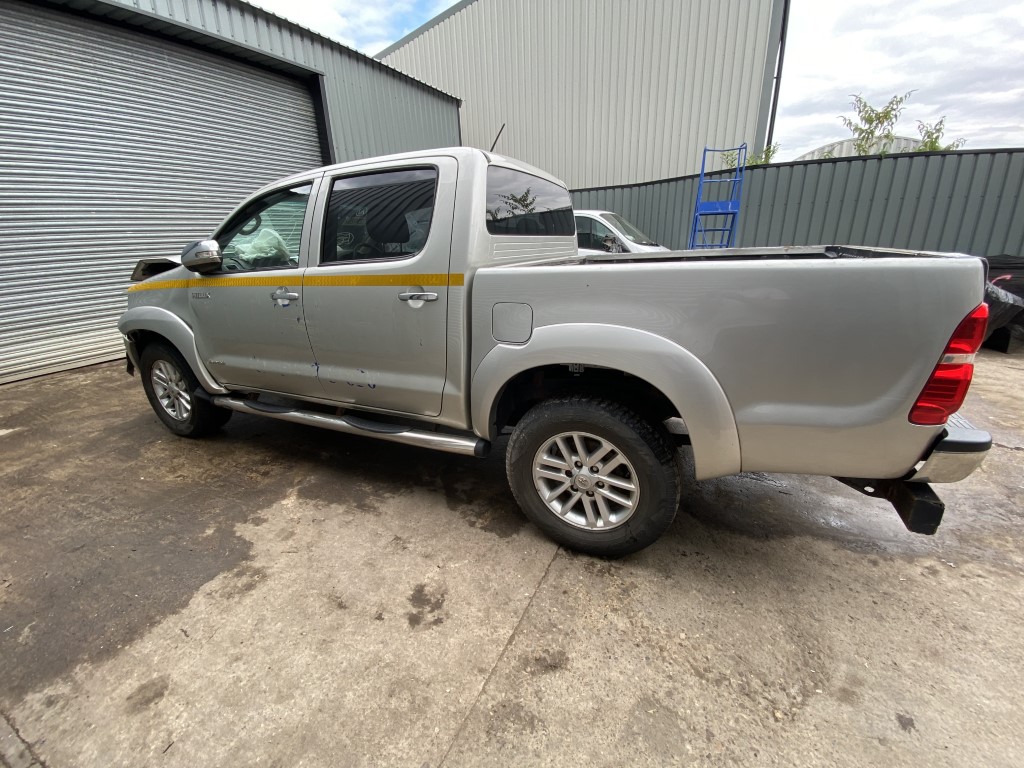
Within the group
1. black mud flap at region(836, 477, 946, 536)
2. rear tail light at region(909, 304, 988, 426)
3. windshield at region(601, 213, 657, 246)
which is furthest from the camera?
windshield at region(601, 213, 657, 246)

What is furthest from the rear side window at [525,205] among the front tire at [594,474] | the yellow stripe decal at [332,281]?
the front tire at [594,474]

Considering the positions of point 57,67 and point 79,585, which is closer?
point 79,585

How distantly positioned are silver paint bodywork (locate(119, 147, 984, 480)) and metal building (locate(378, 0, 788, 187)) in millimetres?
9439

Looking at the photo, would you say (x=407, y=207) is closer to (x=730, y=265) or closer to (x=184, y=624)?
(x=730, y=265)

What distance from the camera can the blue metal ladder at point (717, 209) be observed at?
8703 millimetres

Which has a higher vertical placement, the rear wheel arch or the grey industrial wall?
the grey industrial wall

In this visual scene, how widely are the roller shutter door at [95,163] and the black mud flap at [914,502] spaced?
8.09m

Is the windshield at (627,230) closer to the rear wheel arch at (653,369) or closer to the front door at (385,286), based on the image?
the front door at (385,286)

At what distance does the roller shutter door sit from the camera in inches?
211

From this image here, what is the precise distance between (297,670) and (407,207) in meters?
2.15

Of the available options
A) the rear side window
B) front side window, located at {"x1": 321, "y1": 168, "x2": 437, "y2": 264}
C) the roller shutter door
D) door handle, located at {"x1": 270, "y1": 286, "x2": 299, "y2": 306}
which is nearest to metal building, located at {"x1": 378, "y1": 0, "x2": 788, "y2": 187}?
the roller shutter door

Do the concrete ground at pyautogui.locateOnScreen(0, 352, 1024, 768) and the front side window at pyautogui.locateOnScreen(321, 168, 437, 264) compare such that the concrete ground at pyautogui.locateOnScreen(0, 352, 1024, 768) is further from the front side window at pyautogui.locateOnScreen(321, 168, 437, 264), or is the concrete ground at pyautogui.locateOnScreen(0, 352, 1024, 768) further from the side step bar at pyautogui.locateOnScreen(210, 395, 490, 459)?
the front side window at pyautogui.locateOnScreen(321, 168, 437, 264)

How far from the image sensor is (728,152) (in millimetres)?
10016

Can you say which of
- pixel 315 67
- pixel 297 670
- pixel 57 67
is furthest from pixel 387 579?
pixel 315 67
